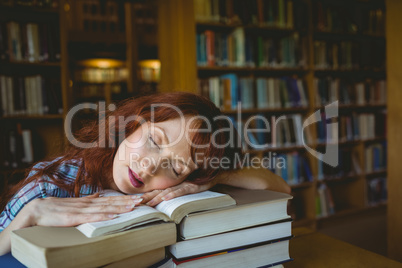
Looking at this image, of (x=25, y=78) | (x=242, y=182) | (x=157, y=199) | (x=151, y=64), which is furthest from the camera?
(x=151, y=64)

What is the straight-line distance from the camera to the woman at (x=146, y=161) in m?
0.79

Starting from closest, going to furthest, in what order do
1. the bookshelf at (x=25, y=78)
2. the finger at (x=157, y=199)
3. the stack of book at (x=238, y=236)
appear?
the stack of book at (x=238, y=236) < the finger at (x=157, y=199) < the bookshelf at (x=25, y=78)

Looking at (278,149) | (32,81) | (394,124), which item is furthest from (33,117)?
(394,124)

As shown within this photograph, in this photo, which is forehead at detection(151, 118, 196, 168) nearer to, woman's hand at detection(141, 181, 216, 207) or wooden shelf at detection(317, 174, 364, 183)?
woman's hand at detection(141, 181, 216, 207)

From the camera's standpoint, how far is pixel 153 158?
2.58 ft

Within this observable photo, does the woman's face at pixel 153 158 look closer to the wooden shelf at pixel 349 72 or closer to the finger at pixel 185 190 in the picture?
the finger at pixel 185 190

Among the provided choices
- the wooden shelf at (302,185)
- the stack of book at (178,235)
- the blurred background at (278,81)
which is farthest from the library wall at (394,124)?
the stack of book at (178,235)

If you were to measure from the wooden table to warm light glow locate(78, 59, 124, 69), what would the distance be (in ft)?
16.4

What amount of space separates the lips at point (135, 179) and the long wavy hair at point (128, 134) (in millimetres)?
147

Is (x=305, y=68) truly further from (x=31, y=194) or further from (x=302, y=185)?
(x=31, y=194)

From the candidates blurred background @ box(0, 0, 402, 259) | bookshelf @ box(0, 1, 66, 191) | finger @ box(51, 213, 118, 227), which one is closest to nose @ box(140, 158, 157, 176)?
finger @ box(51, 213, 118, 227)

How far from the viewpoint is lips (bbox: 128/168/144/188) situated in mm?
791

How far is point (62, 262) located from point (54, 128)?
91.3 inches

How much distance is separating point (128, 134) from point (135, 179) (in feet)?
0.52
